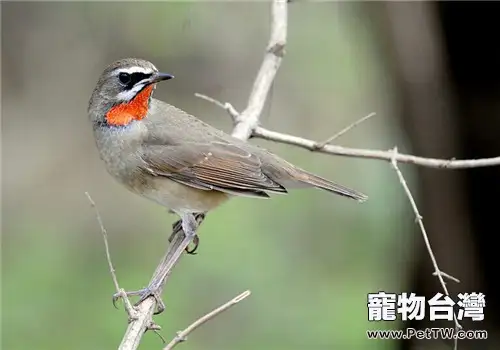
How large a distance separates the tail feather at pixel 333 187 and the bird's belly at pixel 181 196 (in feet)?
1.54

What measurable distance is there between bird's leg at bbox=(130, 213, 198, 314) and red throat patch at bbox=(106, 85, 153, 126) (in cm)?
62

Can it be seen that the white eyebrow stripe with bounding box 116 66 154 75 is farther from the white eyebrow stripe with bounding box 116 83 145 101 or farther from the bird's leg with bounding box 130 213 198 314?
the bird's leg with bounding box 130 213 198 314

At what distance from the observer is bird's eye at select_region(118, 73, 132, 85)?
3.97 m

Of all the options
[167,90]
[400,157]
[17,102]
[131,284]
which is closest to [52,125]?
[17,102]

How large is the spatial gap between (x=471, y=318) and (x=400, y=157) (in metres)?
1.87

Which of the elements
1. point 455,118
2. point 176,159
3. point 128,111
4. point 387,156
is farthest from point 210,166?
point 455,118

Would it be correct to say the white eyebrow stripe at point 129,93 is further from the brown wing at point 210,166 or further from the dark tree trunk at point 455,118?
the dark tree trunk at point 455,118

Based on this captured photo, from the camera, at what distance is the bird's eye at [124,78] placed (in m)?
3.97

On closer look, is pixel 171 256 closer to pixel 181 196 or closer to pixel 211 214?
pixel 181 196

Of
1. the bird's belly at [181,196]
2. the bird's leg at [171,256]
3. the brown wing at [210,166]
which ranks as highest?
the brown wing at [210,166]

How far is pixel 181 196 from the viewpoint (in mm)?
4332

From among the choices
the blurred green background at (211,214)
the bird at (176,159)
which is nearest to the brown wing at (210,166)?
the bird at (176,159)

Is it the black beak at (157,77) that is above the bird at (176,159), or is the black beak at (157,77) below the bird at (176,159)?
above

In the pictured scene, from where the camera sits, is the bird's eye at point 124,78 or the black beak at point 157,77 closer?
the black beak at point 157,77
